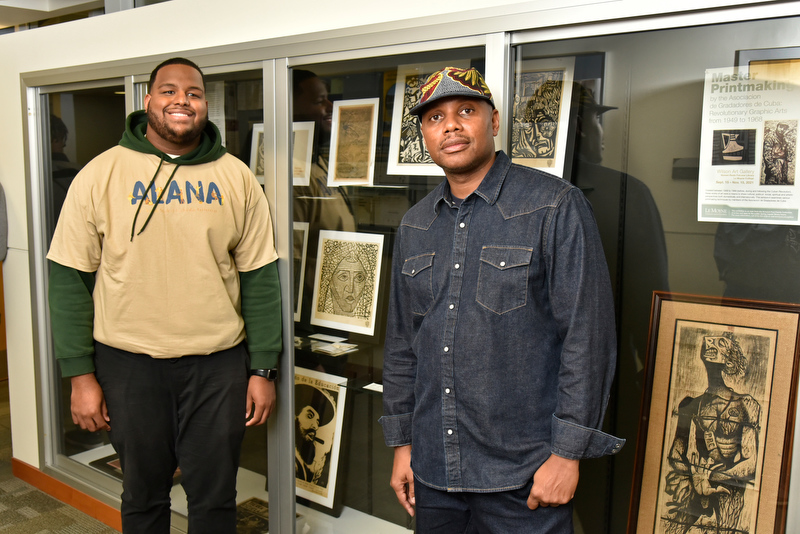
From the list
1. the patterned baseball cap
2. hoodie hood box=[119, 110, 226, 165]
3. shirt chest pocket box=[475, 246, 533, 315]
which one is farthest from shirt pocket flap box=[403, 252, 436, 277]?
hoodie hood box=[119, 110, 226, 165]

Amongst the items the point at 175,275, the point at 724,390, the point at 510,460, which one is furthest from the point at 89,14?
the point at 724,390

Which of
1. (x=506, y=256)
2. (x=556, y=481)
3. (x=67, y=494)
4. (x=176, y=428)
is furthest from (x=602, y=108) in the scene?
(x=67, y=494)

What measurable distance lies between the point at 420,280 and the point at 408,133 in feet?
2.36

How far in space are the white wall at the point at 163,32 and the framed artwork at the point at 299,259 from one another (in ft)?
2.18

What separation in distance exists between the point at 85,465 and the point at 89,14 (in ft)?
6.99

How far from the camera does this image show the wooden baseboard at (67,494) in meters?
2.87

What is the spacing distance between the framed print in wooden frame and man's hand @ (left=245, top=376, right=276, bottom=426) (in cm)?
75

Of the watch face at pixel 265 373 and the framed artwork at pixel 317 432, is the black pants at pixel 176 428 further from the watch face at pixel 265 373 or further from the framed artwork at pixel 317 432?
the framed artwork at pixel 317 432

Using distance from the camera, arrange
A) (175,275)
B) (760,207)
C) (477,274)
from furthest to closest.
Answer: (175,275) < (760,207) < (477,274)

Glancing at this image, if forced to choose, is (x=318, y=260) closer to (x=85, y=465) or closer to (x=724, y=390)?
(x=724, y=390)

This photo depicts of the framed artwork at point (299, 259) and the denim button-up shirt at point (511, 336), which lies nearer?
the denim button-up shirt at point (511, 336)

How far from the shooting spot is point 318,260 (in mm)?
2379

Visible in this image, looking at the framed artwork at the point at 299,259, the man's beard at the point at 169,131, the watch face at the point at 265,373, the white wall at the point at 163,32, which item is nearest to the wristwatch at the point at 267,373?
the watch face at the point at 265,373

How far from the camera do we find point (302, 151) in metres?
2.29
